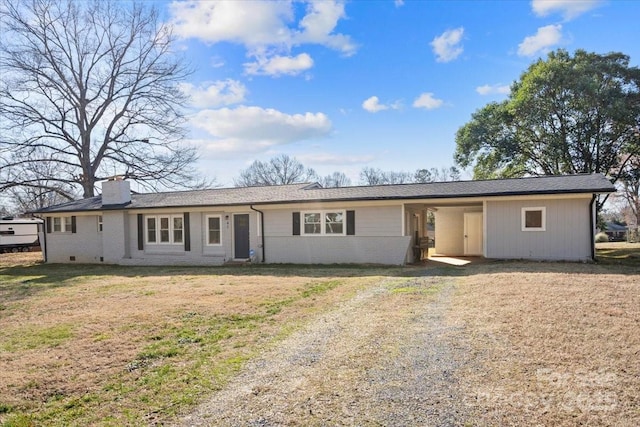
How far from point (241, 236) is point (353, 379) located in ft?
43.3

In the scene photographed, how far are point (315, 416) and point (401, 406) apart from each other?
28.3 inches

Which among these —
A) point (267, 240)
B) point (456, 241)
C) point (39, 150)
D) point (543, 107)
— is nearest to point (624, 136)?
point (543, 107)

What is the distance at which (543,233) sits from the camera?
13094mm

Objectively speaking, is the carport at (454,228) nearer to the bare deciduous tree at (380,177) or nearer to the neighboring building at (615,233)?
the neighboring building at (615,233)

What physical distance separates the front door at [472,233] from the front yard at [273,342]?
751cm

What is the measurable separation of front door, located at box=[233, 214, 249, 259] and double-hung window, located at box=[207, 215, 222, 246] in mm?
740

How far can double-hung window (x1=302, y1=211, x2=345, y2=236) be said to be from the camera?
15148 mm

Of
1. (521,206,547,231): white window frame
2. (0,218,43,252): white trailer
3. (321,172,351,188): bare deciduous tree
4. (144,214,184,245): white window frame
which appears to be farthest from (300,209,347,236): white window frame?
(321,172,351,188): bare deciduous tree

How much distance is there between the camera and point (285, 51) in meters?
16.2

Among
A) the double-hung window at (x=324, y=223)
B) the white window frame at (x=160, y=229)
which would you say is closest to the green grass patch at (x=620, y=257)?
the double-hung window at (x=324, y=223)

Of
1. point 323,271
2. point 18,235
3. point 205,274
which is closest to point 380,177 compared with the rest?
point 18,235

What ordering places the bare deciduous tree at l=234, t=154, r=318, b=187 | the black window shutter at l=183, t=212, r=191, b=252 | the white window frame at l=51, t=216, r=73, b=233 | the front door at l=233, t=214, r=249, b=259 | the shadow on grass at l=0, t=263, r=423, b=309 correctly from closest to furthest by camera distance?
the shadow on grass at l=0, t=263, r=423, b=309 < the front door at l=233, t=214, r=249, b=259 < the black window shutter at l=183, t=212, r=191, b=252 < the white window frame at l=51, t=216, r=73, b=233 < the bare deciduous tree at l=234, t=154, r=318, b=187

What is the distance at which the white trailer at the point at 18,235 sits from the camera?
1113 inches

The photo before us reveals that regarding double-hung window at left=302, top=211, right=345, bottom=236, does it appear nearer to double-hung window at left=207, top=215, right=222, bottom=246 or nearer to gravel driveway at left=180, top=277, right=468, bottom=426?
double-hung window at left=207, top=215, right=222, bottom=246
